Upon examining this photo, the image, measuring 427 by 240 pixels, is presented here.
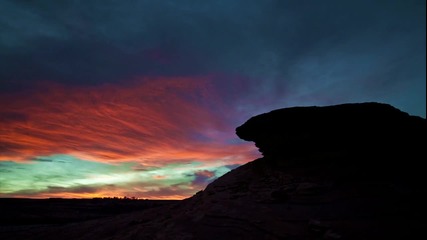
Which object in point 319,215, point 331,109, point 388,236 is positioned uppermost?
point 331,109

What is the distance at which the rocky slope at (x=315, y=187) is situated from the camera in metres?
8.31

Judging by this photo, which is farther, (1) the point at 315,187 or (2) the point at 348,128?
(2) the point at 348,128

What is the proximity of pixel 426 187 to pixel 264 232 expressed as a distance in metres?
6.28

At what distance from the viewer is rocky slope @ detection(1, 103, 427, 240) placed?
8.31 meters

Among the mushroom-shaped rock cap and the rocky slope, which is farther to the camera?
the mushroom-shaped rock cap

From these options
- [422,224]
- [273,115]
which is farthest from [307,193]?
[273,115]

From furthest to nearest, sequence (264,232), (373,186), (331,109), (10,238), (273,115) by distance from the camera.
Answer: (10,238)
(273,115)
(331,109)
(373,186)
(264,232)

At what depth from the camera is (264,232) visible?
8266 millimetres

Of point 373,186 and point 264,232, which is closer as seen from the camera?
point 264,232

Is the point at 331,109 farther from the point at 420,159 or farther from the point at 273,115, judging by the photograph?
the point at 420,159

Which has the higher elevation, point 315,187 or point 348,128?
point 348,128

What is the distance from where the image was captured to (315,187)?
9977 mm

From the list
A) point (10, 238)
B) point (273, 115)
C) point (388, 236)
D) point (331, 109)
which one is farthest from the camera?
point (10, 238)

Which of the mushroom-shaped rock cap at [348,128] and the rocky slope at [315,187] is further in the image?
the mushroom-shaped rock cap at [348,128]
